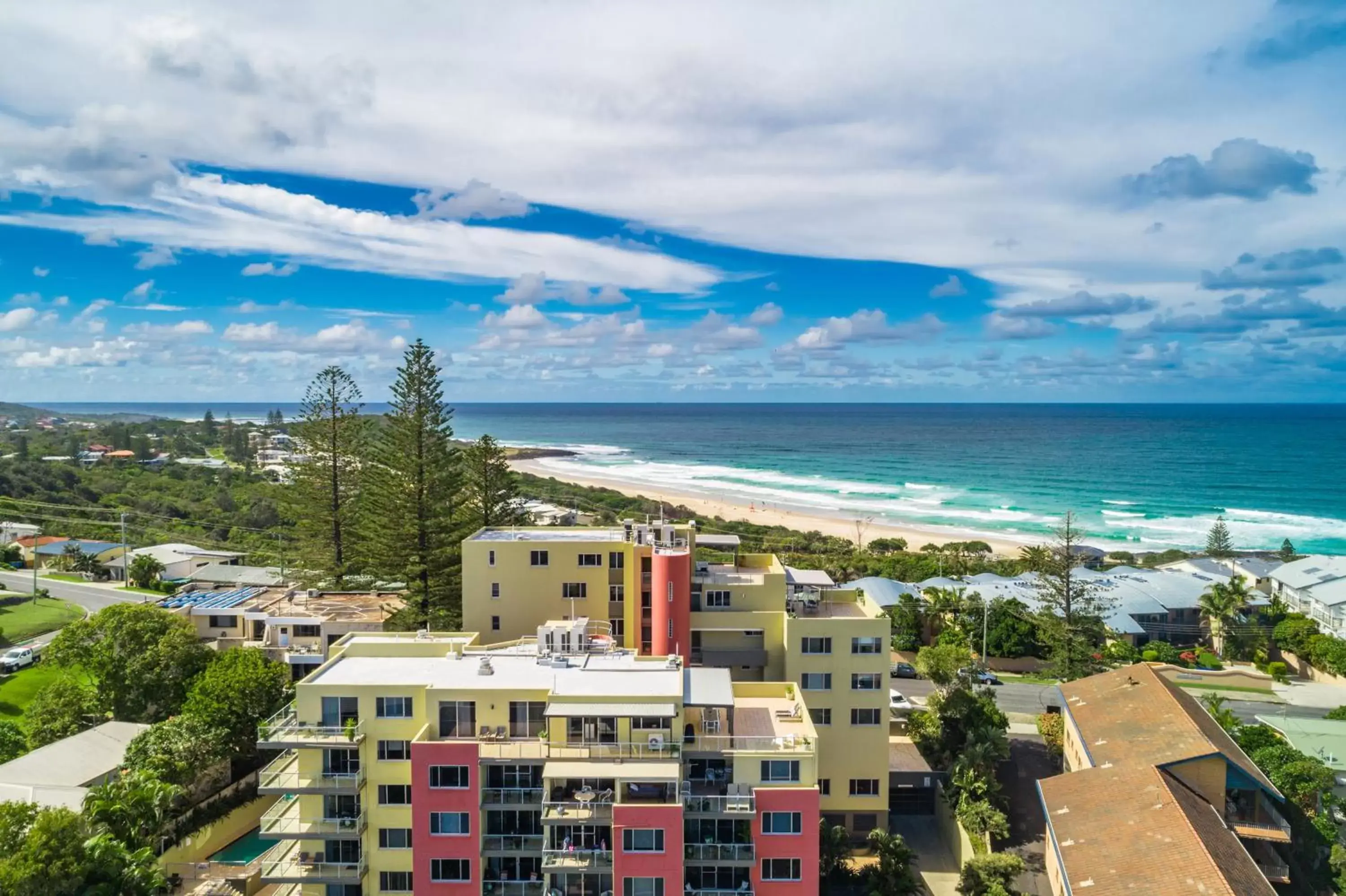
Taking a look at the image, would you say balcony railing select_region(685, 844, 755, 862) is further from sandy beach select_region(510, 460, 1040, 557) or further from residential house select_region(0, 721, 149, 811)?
sandy beach select_region(510, 460, 1040, 557)

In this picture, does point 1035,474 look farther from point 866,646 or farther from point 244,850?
point 244,850

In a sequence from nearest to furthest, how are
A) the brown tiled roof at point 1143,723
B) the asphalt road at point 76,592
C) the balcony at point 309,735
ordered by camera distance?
1. the balcony at point 309,735
2. the brown tiled roof at point 1143,723
3. the asphalt road at point 76,592

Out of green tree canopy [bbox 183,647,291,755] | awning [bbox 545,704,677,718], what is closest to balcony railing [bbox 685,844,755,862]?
awning [bbox 545,704,677,718]

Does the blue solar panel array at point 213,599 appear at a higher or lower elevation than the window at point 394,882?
higher

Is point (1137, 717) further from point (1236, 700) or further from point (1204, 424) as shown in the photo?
point (1204, 424)

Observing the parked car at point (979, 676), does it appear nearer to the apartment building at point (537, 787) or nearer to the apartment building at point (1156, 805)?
the apartment building at point (1156, 805)

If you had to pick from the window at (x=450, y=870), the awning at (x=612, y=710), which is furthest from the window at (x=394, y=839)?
the awning at (x=612, y=710)

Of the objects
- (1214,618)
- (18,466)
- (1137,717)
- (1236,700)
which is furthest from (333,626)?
(18,466)
